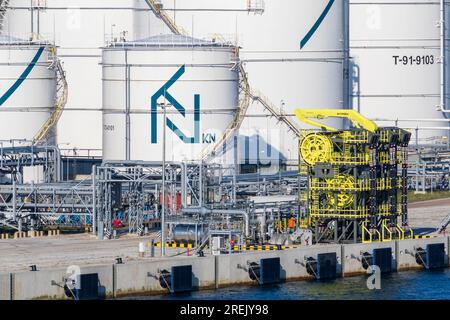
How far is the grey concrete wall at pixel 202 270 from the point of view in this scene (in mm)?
60875

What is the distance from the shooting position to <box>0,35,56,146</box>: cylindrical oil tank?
3666 inches

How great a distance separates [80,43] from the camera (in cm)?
9869

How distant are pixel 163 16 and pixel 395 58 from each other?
601 inches

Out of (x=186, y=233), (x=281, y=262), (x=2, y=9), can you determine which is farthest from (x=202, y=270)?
(x=2, y=9)

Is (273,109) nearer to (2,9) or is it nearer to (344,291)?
(2,9)

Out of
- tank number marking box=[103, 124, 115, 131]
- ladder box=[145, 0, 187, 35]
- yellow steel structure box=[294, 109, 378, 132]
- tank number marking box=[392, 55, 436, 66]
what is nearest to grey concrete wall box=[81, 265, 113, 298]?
yellow steel structure box=[294, 109, 378, 132]

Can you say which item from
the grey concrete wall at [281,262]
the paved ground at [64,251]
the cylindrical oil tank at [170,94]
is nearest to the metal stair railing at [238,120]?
the cylindrical oil tank at [170,94]

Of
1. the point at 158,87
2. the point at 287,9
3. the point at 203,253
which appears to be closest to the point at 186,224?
the point at 203,253

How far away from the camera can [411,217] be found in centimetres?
8638

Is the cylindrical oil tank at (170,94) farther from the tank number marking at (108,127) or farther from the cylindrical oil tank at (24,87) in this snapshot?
the cylindrical oil tank at (24,87)

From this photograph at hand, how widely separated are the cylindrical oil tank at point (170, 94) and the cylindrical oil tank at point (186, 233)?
46.3ft

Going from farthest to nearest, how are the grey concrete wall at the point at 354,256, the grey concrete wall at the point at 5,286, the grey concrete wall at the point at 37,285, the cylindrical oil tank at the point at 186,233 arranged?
the cylindrical oil tank at the point at 186,233 → the grey concrete wall at the point at 354,256 → the grey concrete wall at the point at 37,285 → the grey concrete wall at the point at 5,286

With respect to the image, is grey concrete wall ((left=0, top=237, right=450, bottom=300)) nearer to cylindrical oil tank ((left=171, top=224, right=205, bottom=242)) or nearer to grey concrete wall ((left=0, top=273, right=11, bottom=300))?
grey concrete wall ((left=0, top=273, right=11, bottom=300))

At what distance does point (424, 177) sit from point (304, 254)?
109 feet
